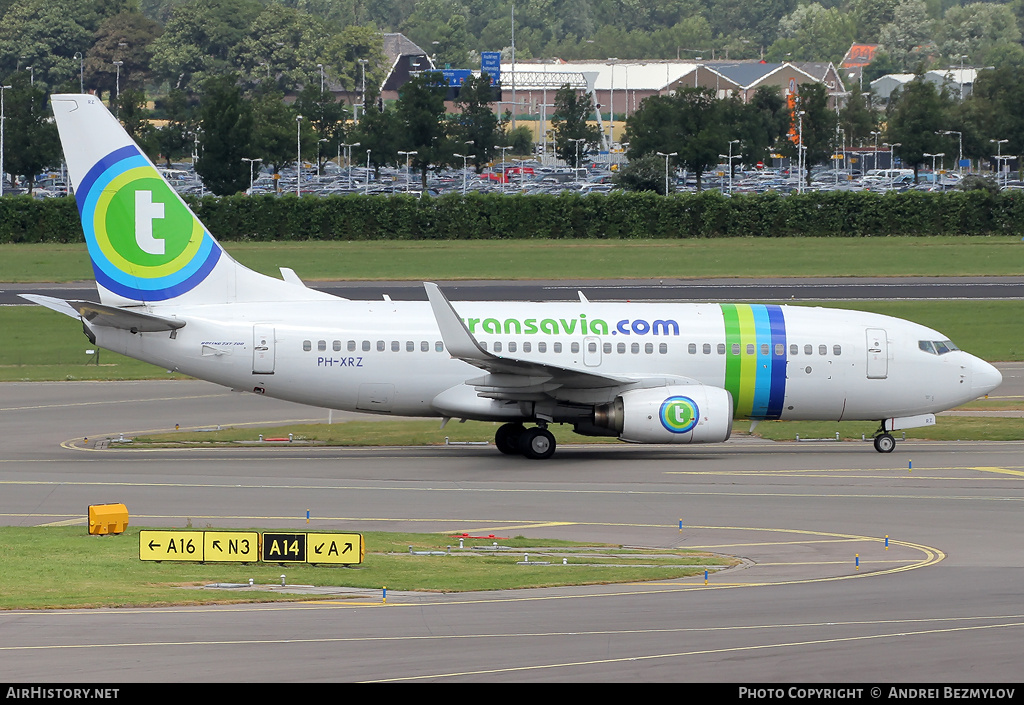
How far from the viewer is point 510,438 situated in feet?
122

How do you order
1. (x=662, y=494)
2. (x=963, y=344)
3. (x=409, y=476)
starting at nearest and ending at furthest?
(x=662, y=494) < (x=409, y=476) < (x=963, y=344)

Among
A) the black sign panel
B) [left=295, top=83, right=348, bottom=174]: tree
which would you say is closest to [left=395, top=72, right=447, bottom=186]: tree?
[left=295, top=83, right=348, bottom=174]: tree

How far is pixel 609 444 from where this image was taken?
40.0 meters

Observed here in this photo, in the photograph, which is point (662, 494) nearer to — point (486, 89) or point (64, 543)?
point (64, 543)

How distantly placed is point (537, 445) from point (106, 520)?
13430mm

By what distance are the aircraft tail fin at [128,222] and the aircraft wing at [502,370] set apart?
234 inches

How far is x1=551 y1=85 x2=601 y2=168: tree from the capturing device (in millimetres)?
173375

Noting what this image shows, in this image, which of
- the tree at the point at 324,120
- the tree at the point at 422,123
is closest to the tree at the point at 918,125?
the tree at the point at 422,123

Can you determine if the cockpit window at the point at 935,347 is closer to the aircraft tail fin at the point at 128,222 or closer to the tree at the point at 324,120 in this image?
the aircraft tail fin at the point at 128,222

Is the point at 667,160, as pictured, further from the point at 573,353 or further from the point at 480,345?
the point at 480,345

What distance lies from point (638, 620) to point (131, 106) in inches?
5349

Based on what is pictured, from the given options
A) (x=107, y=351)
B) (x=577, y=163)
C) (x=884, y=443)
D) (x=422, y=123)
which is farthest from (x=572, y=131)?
(x=884, y=443)

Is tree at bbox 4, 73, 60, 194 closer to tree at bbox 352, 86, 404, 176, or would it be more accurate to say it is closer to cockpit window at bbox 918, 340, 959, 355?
tree at bbox 352, 86, 404, 176
